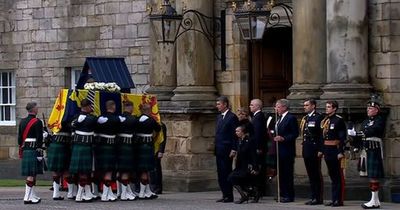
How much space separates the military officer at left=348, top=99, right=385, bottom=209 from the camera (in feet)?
69.9

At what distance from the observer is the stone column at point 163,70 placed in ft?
87.6

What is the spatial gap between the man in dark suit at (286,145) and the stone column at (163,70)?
4.64m

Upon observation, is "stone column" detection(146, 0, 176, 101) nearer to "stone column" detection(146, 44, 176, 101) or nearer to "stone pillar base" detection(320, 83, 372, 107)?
"stone column" detection(146, 44, 176, 101)

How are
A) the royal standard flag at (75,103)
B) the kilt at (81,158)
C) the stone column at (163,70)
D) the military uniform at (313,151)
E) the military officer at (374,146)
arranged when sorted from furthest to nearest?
the stone column at (163,70) < the royal standard flag at (75,103) < the kilt at (81,158) < the military uniform at (313,151) < the military officer at (374,146)

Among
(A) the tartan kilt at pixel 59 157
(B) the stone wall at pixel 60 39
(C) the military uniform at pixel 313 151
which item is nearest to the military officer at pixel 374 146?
(C) the military uniform at pixel 313 151

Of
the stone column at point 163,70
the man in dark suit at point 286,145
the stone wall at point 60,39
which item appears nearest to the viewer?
the man in dark suit at point 286,145

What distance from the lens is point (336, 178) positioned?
850 inches

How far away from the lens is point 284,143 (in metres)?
22.4

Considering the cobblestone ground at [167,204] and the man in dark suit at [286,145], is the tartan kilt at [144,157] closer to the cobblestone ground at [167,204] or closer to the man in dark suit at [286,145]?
the cobblestone ground at [167,204]

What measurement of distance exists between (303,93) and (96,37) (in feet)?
27.2

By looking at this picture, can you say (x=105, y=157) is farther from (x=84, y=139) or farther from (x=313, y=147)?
(x=313, y=147)

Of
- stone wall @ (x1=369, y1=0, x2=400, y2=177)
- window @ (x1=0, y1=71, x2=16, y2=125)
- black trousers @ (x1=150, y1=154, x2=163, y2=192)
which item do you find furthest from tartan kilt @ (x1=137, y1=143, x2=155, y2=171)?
window @ (x1=0, y1=71, x2=16, y2=125)

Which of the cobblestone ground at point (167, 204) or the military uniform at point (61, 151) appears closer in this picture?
the cobblestone ground at point (167, 204)

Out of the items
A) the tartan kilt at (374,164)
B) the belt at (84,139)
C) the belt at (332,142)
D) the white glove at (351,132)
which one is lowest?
the tartan kilt at (374,164)
